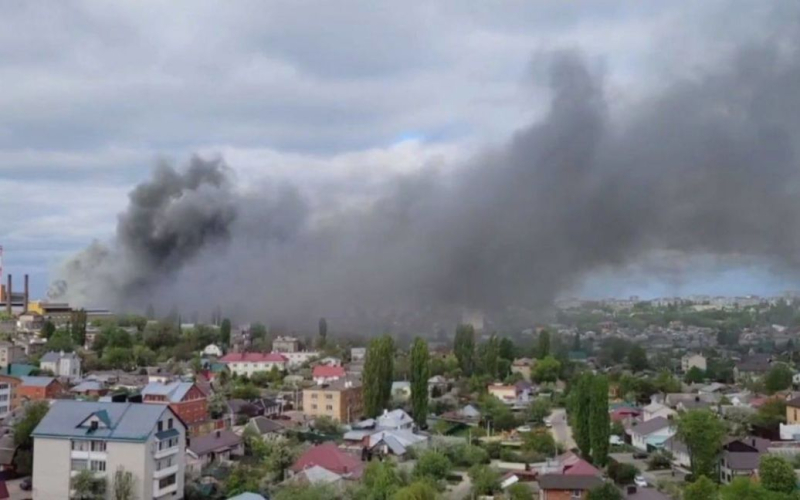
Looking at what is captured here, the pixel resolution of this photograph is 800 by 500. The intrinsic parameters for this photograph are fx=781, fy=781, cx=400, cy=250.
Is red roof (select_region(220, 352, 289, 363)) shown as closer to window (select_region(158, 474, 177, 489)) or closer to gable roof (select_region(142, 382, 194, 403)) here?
gable roof (select_region(142, 382, 194, 403))

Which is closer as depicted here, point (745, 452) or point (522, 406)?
point (745, 452)

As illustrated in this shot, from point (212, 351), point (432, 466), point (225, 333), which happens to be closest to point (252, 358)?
point (212, 351)

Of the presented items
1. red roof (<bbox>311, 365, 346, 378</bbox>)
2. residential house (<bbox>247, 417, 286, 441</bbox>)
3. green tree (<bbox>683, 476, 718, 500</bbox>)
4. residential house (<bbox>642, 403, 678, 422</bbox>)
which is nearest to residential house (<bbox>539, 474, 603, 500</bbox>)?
green tree (<bbox>683, 476, 718, 500</bbox>)

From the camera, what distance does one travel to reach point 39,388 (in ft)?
80.7

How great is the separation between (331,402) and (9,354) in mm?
16403

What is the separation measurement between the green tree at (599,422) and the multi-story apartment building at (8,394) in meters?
17.0

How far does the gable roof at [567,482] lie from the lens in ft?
45.0

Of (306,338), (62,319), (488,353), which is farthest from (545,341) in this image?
(62,319)

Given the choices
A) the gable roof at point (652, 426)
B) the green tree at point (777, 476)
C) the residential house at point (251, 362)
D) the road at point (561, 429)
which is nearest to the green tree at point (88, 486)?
the green tree at point (777, 476)

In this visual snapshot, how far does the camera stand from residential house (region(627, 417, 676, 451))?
67.9 feet

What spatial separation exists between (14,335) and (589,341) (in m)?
34.9

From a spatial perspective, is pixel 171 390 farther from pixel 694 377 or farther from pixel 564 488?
pixel 694 377

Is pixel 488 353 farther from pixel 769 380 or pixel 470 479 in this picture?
pixel 470 479

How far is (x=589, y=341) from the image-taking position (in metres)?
52.3
